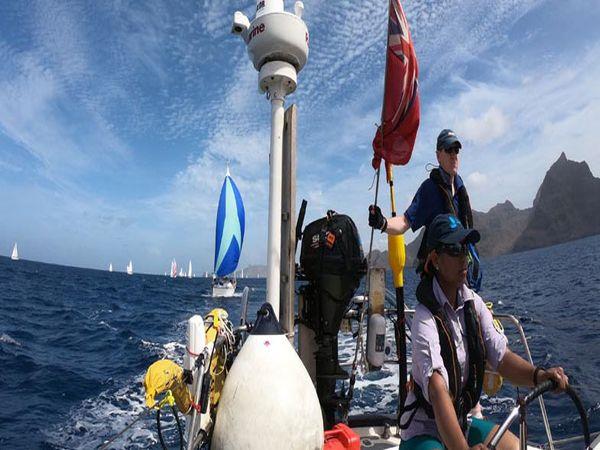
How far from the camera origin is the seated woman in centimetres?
A: 178

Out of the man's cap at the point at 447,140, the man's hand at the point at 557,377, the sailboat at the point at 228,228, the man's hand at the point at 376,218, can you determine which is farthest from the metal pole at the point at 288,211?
the sailboat at the point at 228,228

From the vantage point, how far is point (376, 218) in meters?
2.97

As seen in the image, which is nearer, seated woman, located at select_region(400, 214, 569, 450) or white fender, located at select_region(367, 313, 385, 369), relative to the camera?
seated woman, located at select_region(400, 214, 569, 450)

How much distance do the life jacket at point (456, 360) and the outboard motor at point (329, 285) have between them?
1331 millimetres

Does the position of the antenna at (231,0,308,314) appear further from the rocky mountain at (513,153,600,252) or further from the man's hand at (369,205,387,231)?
the rocky mountain at (513,153,600,252)

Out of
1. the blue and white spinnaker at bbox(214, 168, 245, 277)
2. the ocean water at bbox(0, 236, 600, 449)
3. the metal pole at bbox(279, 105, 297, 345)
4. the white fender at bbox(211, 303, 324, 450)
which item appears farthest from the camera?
the blue and white spinnaker at bbox(214, 168, 245, 277)

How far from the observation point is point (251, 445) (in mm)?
2076

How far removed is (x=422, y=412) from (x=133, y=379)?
8.08m

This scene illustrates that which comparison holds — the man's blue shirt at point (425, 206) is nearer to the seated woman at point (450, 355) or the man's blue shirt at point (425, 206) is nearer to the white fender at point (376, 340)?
the white fender at point (376, 340)

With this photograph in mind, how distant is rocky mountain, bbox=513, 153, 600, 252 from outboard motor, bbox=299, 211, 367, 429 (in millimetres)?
174870

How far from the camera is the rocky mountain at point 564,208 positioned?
147750 mm

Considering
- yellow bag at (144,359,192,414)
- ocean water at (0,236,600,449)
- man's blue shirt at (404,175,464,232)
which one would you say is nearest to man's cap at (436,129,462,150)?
man's blue shirt at (404,175,464,232)

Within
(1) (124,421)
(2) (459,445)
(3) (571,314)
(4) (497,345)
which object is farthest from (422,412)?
(3) (571,314)

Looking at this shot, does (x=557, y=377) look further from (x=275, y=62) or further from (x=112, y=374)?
(x=112, y=374)
